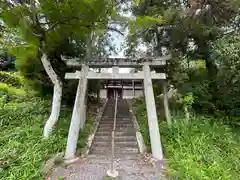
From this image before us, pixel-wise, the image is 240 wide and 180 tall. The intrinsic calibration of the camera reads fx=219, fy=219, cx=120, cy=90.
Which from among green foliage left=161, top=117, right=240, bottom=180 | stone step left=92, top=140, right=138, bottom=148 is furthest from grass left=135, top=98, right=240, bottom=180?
stone step left=92, top=140, right=138, bottom=148

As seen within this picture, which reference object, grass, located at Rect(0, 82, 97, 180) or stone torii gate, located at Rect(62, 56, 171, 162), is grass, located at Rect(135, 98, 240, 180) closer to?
stone torii gate, located at Rect(62, 56, 171, 162)

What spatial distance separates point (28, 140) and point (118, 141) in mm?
2949

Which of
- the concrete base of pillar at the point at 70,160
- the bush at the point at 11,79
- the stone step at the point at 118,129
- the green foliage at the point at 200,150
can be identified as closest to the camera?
the green foliage at the point at 200,150

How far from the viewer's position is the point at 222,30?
9.57m

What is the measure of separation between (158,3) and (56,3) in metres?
4.99

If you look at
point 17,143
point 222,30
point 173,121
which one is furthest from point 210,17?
point 17,143

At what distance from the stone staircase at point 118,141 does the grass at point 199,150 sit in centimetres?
55

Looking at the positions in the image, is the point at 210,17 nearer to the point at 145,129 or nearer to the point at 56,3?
the point at 145,129

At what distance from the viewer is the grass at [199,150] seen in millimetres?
5418

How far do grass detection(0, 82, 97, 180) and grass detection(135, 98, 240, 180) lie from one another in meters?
2.86

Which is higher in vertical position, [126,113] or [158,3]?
[158,3]

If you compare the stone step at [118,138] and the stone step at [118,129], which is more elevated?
the stone step at [118,129]

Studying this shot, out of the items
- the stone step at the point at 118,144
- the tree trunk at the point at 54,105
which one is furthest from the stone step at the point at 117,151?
the tree trunk at the point at 54,105

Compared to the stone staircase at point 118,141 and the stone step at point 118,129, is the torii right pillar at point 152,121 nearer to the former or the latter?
the stone staircase at point 118,141
